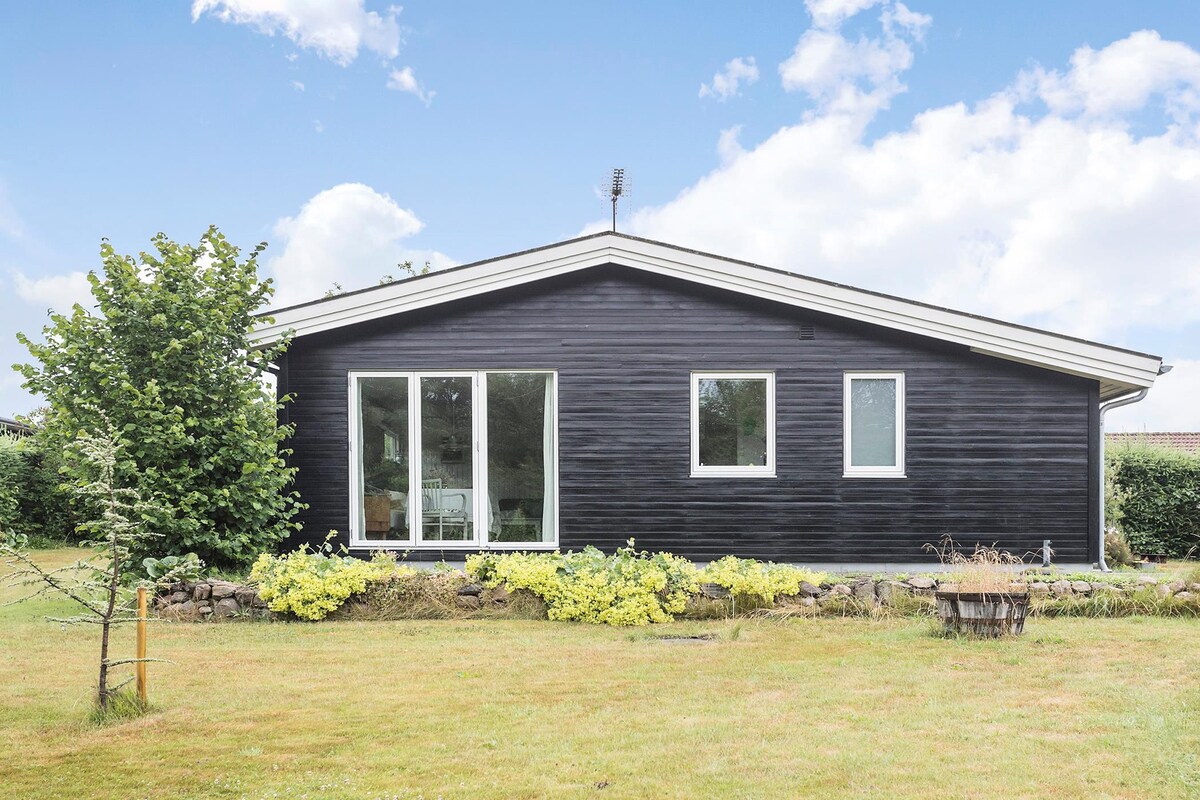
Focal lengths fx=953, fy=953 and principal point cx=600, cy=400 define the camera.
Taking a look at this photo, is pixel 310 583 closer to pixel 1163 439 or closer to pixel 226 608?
pixel 226 608

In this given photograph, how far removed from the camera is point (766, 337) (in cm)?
1157

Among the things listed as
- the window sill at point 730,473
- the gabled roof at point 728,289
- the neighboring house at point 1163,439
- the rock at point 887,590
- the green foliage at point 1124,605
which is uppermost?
the gabled roof at point 728,289

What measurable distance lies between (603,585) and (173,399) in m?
5.19

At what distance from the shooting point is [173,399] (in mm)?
10398

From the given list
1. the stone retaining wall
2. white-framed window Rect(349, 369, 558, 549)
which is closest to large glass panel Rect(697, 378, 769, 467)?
white-framed window Rect(349, 369, 558, 549)

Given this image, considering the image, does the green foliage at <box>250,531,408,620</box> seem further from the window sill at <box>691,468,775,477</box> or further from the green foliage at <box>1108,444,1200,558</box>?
the green foliage at <box>1108,444,1200,558</box>

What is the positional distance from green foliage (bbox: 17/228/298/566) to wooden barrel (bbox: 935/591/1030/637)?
7137mm

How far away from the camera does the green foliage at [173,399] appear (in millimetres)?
10109

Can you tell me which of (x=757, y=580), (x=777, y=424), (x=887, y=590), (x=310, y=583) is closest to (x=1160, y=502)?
(x=777, y=424)

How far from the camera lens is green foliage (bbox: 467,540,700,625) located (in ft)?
29.6

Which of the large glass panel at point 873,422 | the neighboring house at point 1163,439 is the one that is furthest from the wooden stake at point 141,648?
the neighboring house at point 1163,439

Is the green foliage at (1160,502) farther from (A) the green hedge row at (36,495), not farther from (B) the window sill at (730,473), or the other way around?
(A) the green hedge row at (36,495)

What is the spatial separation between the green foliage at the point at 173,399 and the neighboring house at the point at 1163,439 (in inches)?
579

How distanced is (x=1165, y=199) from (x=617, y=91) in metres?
9.41
